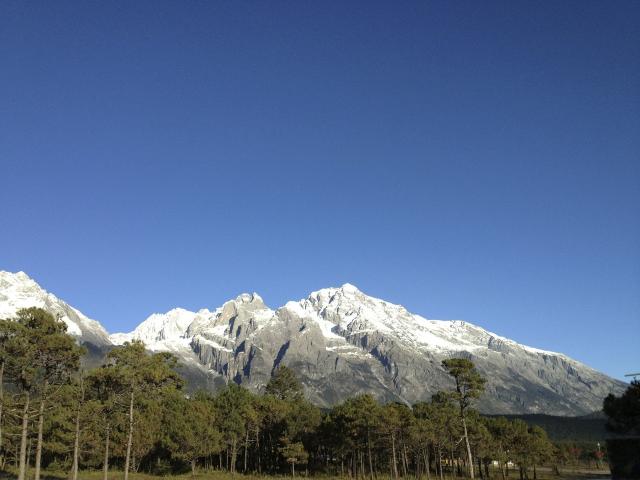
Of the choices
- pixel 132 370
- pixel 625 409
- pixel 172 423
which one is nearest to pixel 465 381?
pixel 625 409

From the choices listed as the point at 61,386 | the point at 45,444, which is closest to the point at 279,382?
the point at 45,444

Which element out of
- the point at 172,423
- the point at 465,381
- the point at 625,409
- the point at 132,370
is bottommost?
the point at 172,423

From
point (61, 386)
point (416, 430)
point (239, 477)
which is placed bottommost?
point (239, 477)

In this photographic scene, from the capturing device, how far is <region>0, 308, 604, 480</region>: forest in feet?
132

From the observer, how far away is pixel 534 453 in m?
87.9

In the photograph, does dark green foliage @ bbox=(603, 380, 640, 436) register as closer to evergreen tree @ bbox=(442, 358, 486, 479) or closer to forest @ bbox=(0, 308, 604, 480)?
forest @ bbox=(0, 308, 604, 480)

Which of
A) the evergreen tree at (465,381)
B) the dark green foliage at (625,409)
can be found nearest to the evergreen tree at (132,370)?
the evergreen tree at (465,381)

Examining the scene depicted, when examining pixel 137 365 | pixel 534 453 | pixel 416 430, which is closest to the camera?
pixel 137 365

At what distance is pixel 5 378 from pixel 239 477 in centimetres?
4383

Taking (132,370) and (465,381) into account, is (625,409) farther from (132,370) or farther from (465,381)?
(132,370)

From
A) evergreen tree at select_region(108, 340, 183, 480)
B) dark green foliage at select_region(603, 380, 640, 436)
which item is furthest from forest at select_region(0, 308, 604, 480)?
dark green foliage at select_region(603, 380, 640, 436)

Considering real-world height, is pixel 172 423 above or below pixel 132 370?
below

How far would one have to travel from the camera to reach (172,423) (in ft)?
255

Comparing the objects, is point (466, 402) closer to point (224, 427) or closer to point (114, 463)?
point (224, 427)
